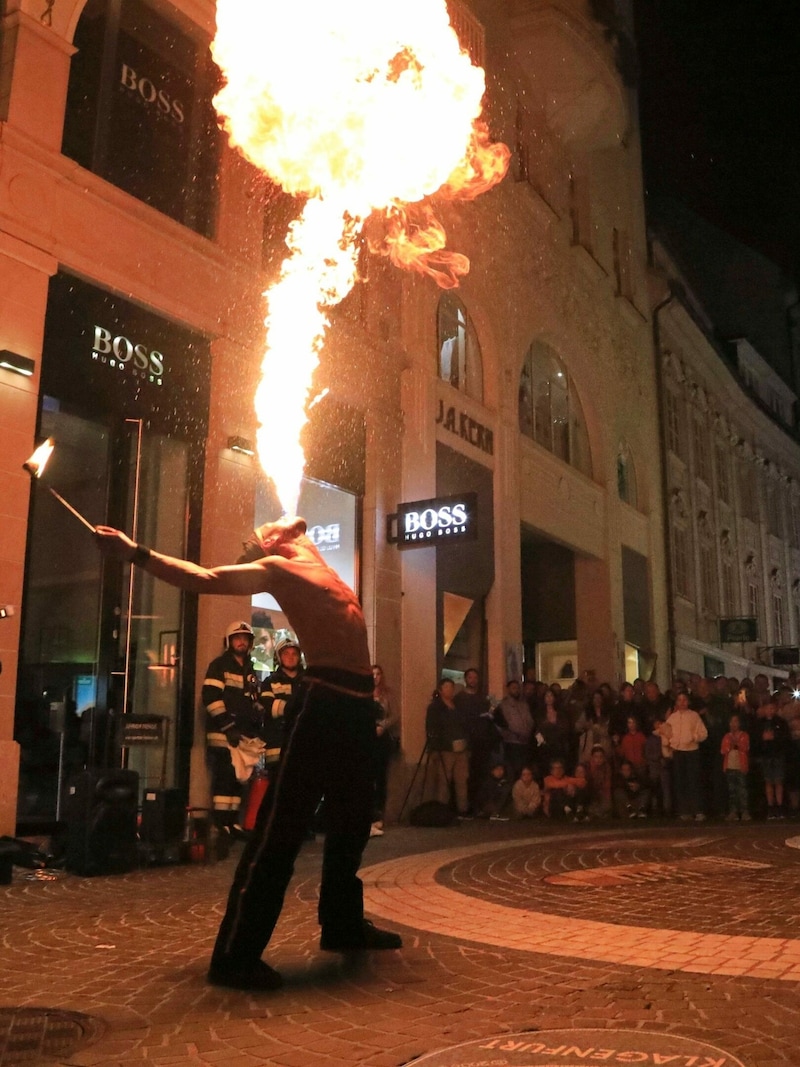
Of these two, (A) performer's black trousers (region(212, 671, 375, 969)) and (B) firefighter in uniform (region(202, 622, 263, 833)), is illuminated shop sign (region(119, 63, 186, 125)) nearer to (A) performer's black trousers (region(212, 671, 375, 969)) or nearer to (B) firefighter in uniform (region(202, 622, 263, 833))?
(B) firefighter in uniform (region(202, 622, 263, 833))

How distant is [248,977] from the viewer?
422 centimetres

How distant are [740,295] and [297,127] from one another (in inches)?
1359

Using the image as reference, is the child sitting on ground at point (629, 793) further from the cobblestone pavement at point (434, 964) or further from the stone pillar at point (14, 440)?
the stone pillar at point (14, 440)

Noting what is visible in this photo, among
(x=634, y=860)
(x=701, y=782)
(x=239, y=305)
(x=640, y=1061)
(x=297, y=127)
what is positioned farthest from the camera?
(x=701, y=782)

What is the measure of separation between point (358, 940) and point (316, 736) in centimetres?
105

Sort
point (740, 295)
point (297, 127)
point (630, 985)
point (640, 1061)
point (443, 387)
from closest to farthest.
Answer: point (640, 1061), point (630, 985), point (297, 127), point (443, 387), point (740, 295)

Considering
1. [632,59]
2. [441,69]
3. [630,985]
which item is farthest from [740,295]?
[630,985]

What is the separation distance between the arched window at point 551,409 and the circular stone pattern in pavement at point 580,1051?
1722 centimetres

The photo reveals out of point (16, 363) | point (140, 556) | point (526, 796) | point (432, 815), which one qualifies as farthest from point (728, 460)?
point (140, 556)

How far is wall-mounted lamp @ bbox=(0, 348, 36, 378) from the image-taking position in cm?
983

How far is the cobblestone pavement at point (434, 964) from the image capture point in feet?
11.6

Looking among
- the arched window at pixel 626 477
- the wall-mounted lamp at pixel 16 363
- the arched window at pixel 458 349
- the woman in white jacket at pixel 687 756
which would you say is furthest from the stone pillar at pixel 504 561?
the wall-mounted lamp at pixel 16 363

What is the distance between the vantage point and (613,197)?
84.9 ft

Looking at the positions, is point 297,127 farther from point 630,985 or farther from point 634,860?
point 630,985
